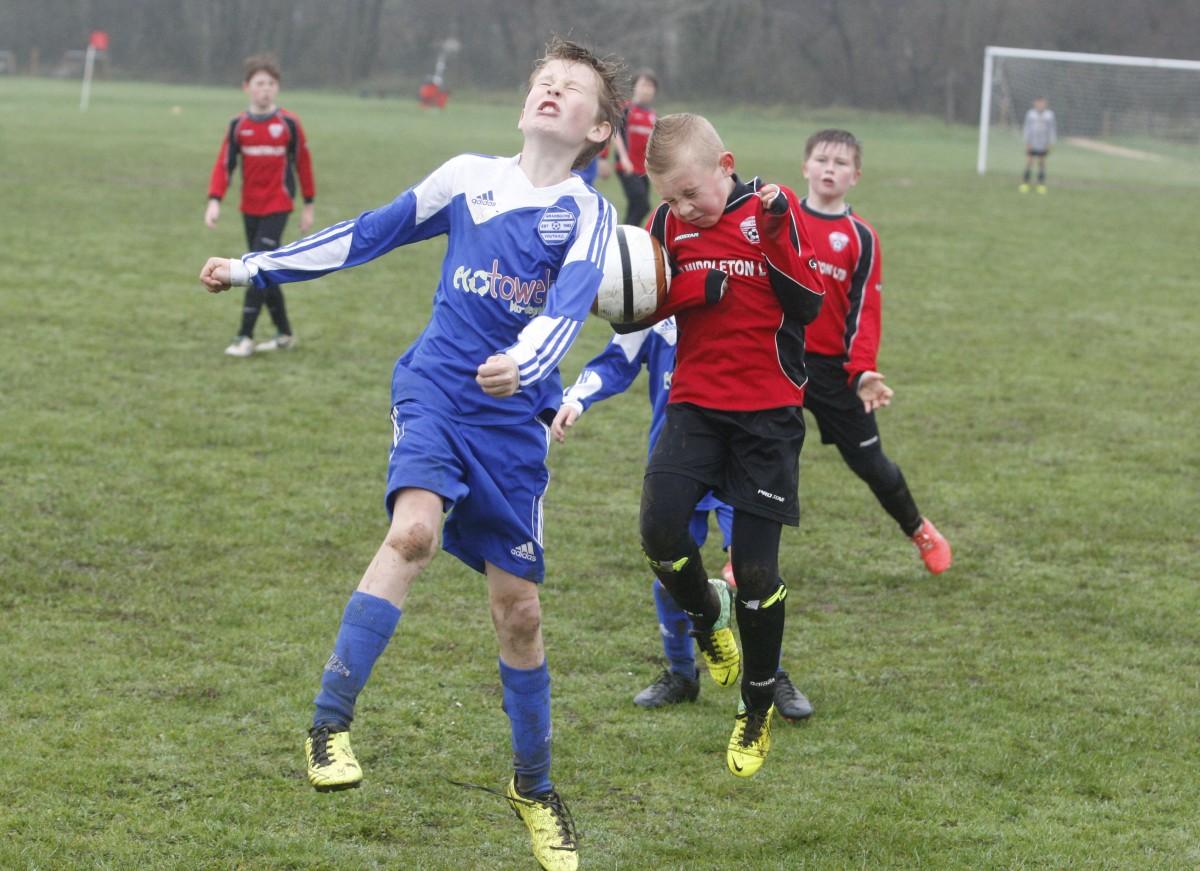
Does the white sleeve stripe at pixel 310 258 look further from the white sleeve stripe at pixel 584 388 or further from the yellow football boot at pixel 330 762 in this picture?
the yellow football boot at pixel 330 762

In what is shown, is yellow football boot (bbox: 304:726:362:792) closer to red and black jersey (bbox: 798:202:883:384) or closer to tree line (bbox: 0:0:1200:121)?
red and black jersey (bbox: 798:202:883:384)

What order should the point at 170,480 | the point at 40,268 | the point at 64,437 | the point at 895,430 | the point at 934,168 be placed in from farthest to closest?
the point at 934,168, the point at 40,268, the point at 895,430, the point at 64,437, the point at 170,480

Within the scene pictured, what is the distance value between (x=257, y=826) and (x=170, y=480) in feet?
13.1

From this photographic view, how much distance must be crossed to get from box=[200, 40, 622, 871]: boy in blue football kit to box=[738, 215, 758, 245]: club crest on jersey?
480mm

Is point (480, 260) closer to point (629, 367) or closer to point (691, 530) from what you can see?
point (629, 367)

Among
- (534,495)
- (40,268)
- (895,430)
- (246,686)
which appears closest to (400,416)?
(534,495)

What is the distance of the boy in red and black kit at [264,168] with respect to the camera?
11227 mm

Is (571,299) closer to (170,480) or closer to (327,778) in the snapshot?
(327,778)

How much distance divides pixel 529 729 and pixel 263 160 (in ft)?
27.1

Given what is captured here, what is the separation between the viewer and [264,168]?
37.4 feet

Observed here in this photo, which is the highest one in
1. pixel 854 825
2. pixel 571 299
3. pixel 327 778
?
pixel 571 299

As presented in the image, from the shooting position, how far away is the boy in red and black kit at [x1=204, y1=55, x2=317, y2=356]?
36.8 feet

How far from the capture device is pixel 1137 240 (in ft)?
66.5

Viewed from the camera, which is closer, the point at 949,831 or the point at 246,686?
the point at 949,831
